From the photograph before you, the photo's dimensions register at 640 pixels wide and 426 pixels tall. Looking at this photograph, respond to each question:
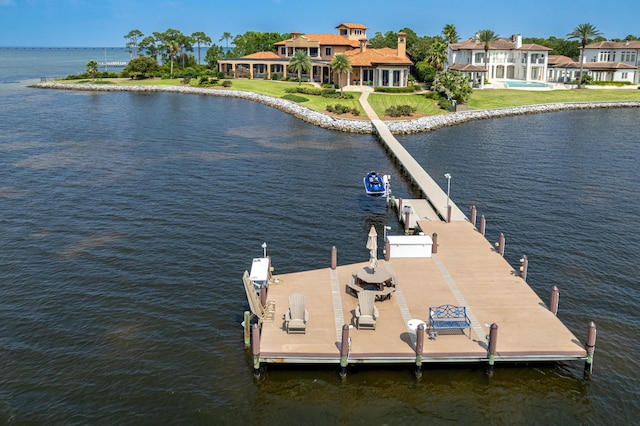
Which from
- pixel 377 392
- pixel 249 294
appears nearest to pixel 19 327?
pixel 249 294

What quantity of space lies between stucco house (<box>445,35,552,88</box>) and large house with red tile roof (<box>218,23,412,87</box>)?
→ 1192 centimetres

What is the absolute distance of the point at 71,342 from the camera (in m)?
28.5

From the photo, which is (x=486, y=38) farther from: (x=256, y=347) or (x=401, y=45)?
(x=256, y=347)

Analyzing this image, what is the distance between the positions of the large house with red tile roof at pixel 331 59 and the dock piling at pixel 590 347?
88288mm

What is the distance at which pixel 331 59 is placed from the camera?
416 ft

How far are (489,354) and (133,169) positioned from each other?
45164mm

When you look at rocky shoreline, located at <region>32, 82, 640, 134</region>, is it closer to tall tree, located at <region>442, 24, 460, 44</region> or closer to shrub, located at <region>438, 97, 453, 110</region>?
shrub, located at <region>438, 97, 453, 110</region>

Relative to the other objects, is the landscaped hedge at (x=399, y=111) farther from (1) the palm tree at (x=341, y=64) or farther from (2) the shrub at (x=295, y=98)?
(2) the shrub at (x=295, y=98)

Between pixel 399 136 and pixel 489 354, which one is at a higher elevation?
pixel 399 136

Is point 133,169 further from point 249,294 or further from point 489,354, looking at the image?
point 489,354

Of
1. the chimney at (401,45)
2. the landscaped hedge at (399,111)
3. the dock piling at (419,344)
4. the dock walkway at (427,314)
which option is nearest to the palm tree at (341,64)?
the landscaped hedge at (399,111)

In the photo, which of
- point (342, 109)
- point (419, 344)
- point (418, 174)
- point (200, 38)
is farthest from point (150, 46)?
point (419, 344)

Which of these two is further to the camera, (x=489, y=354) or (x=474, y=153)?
(x=474, y=153)

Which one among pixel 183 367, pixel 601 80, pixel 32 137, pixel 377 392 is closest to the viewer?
pixel 377 392
